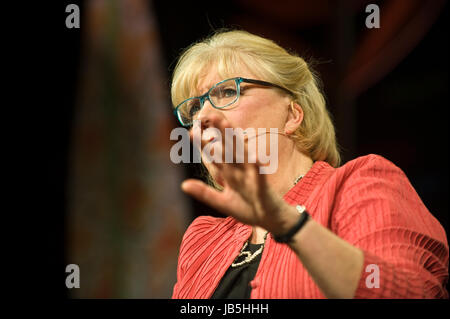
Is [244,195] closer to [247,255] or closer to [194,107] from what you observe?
[247,255]

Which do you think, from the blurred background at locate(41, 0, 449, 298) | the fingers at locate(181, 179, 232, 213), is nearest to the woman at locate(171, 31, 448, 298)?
the fingers at locate(181, 179, 232, 213)

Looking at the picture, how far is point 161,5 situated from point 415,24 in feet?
3.94

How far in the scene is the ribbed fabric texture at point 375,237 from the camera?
2.46ft

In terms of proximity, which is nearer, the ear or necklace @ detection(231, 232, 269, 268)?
necklace @ detection(231, 232, 269, 268)

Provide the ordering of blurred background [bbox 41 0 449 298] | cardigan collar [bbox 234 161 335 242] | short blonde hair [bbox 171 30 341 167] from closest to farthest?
cardigan collar [bbox 234 161 335 242] → short blonde hair [bbox 171 30 341 167] → blurred background [bbox 41 0 449 298]

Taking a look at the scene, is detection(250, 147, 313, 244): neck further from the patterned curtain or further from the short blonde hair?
the patterned curtain

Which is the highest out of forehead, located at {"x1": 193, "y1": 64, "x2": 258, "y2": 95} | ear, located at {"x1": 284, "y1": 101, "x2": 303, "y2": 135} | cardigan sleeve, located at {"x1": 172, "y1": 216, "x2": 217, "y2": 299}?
forehead, located at {"x1": 193, "y1": 64, "x2": 258, "y2": 95}

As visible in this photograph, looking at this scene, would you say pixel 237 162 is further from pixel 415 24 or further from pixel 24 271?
pixel 415 24

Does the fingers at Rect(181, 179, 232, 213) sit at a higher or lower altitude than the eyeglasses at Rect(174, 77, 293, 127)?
lower

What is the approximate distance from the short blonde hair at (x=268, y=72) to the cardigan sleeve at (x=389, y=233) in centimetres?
33

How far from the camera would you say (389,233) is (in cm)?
80

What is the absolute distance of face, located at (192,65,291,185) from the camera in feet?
3.68

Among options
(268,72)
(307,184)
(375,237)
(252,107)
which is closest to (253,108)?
(252,107)

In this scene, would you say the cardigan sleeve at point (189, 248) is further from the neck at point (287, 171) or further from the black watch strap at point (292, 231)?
the black watch strap at point (292, 231)
